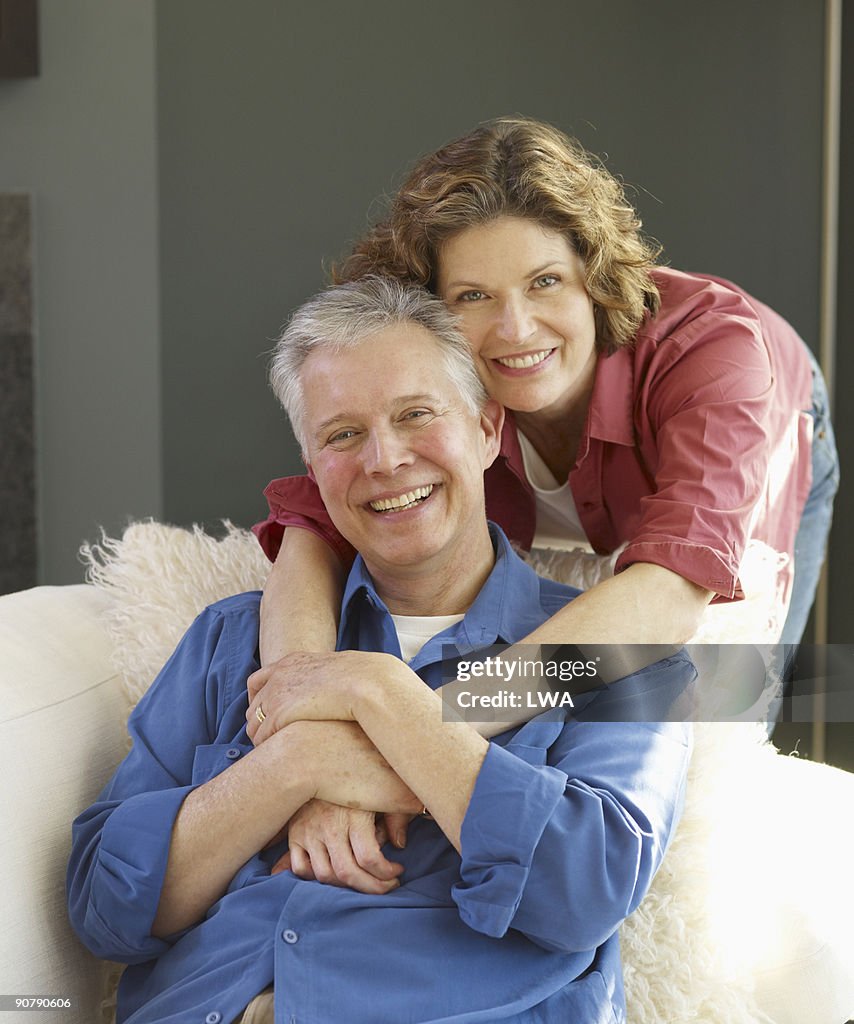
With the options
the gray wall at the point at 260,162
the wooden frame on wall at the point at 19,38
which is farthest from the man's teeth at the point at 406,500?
the wooden frame on wall at the point at 19,38

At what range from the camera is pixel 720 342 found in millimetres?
1581

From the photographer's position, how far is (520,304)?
152 centimetres

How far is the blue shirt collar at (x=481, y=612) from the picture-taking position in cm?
141

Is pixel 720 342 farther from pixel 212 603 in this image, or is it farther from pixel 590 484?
pixel 212 603

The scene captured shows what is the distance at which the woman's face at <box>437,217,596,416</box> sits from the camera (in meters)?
1.51

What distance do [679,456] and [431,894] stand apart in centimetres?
61

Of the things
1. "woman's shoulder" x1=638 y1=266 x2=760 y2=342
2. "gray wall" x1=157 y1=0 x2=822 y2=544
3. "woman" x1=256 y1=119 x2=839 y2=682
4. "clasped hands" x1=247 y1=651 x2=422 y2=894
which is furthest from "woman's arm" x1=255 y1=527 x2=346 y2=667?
"gray wall" x1=157 y1=0 x2=822 y2=544

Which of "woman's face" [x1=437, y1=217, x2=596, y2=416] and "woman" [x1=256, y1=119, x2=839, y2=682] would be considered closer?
"woman" [x1=256, y1=119, x2=839, y2=682]

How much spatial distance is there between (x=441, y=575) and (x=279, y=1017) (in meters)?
0.54

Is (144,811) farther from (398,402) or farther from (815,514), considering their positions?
(815,514)

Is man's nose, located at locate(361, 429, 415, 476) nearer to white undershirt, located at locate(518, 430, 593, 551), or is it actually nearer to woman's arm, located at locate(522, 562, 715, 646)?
woman's arm, located at locate(522, 562, 715, 646)

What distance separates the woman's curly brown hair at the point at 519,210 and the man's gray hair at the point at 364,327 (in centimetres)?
10

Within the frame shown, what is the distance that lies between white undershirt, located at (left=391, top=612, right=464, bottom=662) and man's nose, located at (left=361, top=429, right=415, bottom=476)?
0.21 metres

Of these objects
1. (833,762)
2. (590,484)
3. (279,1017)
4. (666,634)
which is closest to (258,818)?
(279,1017)
